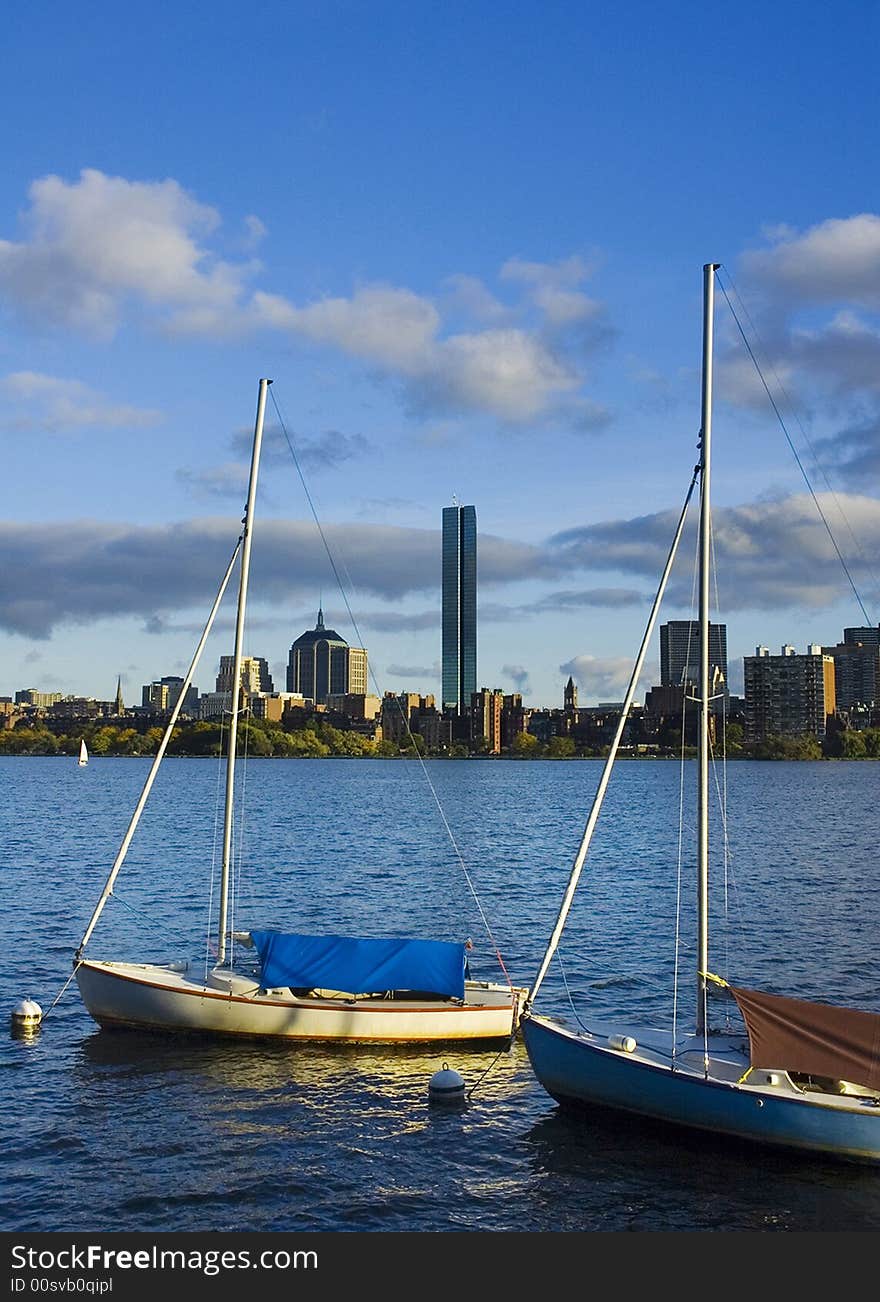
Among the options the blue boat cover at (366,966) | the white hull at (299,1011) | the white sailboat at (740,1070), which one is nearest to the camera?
the white sailboat at (740,1070)

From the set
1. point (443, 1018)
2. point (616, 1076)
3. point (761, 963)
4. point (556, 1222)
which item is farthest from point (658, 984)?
point (556, 1222)

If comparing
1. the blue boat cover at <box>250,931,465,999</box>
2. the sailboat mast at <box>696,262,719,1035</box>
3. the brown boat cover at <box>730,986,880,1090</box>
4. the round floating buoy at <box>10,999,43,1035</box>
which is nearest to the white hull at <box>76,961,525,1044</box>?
the blue boat cover at <box>250,931,465,999</box>

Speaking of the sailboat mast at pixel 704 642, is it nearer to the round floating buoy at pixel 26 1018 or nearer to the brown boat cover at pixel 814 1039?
the brown boat cover at pixel 814 1039

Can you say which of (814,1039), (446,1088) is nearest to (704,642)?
(814,1039)

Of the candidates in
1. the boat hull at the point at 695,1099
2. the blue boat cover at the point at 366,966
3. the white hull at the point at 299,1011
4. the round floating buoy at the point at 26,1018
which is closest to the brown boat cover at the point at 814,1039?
the boat hull at the point at 695,1099

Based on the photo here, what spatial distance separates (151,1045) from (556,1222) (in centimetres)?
1389

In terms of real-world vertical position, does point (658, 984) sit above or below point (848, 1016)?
below

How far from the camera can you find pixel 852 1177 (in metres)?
22.2

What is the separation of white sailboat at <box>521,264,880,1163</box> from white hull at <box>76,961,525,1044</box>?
15.2 feet

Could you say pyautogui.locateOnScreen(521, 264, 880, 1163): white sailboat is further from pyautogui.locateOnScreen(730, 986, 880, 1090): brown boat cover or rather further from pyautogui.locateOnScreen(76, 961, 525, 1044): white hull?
pyautogui.locateOnScreen(76, 961, 525, 1044): white hull

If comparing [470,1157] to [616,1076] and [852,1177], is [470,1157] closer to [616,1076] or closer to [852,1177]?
[616,1076]

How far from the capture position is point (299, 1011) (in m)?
30.1

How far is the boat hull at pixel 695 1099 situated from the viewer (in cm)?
2220

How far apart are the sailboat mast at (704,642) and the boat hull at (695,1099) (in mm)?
2113
